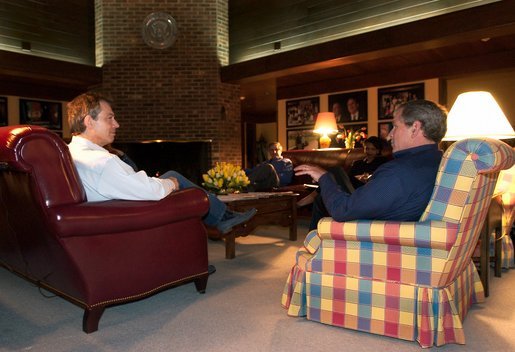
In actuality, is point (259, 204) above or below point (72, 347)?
above

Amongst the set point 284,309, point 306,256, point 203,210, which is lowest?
point 284,309

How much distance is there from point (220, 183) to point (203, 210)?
1582 mm

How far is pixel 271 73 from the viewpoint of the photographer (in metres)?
7.05

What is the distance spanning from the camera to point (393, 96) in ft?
23.7

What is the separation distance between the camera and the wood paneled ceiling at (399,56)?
4906 millimetres

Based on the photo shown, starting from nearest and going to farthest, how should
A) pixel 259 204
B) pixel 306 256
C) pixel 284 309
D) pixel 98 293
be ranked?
pixel 98 293 < pixel 306 256 < pixel 284 309 < pixel 259 204

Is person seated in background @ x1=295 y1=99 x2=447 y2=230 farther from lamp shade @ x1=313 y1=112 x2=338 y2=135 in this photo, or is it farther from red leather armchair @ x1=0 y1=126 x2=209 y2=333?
lamp shade @ x1=313 y1=112 x2=338 y2=135

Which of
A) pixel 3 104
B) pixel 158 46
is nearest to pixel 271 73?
pixel 158 46

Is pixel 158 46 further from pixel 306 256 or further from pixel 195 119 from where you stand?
pixel 306 256

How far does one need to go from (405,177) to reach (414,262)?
377 mm

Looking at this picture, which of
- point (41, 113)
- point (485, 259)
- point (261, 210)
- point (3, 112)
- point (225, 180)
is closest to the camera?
point (485, 259)

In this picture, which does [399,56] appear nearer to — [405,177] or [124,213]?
[405,177]

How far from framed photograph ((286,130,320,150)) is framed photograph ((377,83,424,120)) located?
1.38m

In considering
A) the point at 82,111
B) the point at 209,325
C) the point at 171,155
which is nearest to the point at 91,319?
the point at 209,325
